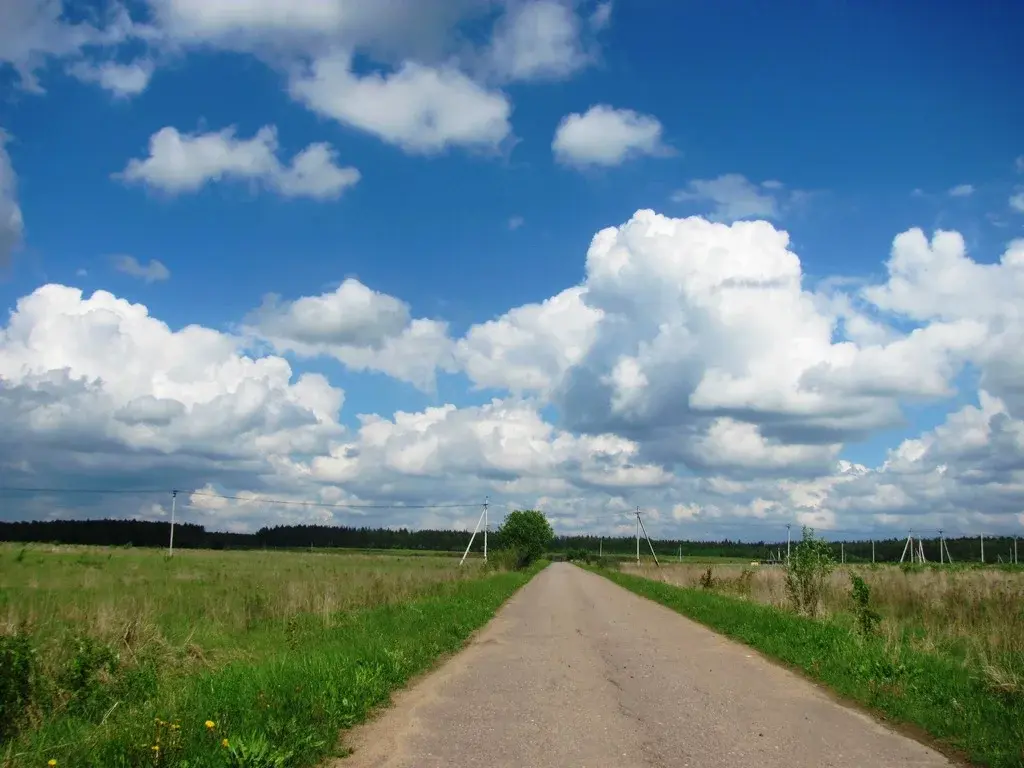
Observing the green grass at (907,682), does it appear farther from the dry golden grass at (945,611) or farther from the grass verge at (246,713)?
the grass verge at (246,713)

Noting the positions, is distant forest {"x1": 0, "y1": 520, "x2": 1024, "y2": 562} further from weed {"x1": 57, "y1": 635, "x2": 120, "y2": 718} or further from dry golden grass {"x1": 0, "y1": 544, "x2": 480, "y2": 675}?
weed {"x1": 57, "y1": 635, "x2": 120, "y2": 718}

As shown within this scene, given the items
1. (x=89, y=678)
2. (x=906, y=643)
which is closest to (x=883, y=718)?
(x=906, y=643)

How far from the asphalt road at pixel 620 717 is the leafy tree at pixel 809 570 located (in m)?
6.97

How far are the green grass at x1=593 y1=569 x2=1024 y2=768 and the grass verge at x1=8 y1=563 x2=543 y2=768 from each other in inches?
234

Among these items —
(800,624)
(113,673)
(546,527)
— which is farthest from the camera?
(546,527)

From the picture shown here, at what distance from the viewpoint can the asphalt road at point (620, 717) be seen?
6848 mm

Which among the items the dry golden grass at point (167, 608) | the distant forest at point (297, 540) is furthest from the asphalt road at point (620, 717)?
the distant forest at point (297, 540)

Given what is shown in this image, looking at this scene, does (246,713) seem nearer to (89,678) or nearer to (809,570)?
(89,678)

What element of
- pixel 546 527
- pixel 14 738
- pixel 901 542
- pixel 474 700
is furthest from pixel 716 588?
pixel 901 542

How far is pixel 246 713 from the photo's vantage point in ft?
24.0

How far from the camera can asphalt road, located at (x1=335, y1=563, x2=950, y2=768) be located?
6848mm

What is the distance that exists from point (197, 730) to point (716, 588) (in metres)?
26.5

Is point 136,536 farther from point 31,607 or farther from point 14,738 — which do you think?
point 14,738

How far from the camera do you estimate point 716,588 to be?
30219 mm
